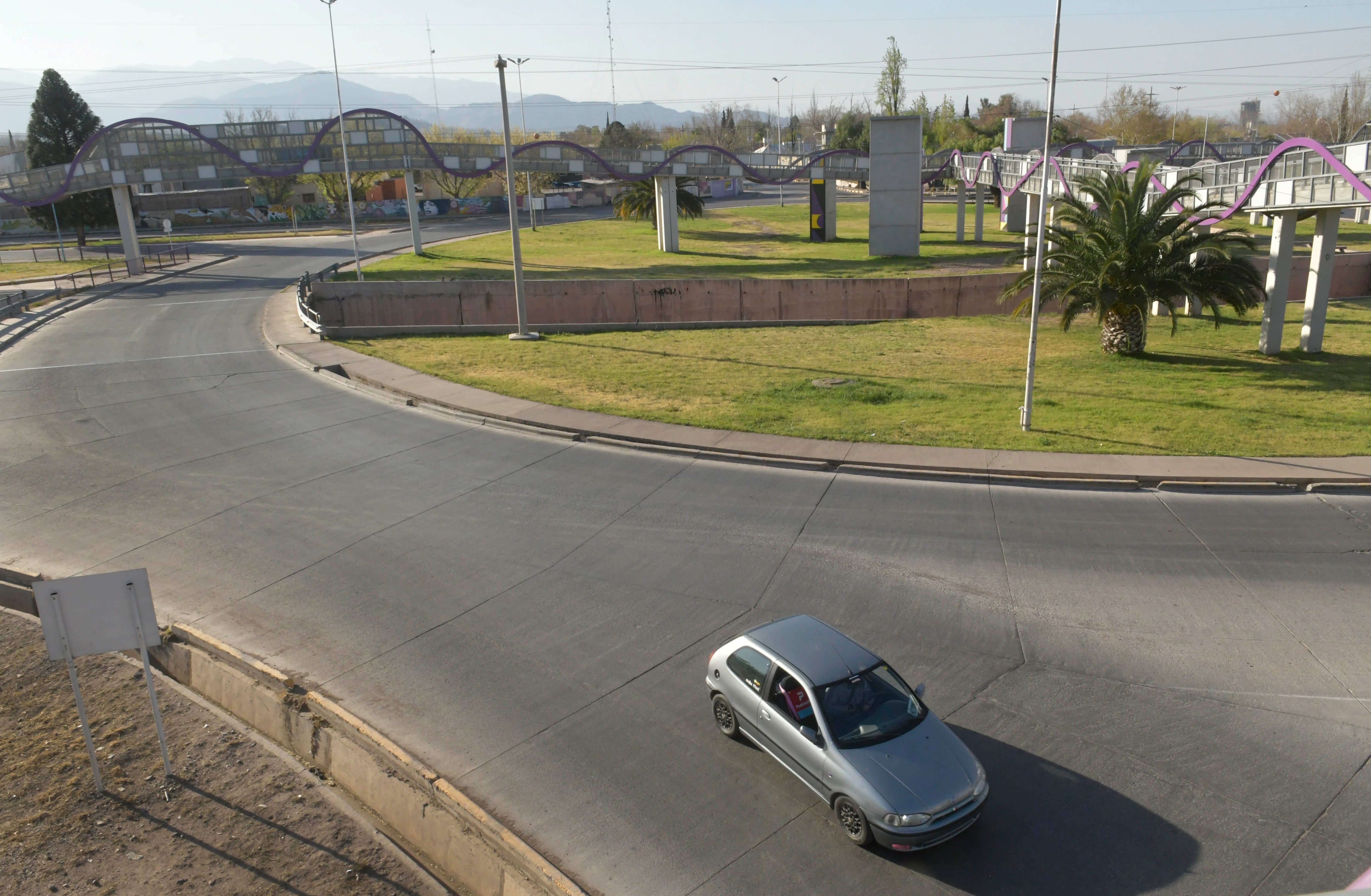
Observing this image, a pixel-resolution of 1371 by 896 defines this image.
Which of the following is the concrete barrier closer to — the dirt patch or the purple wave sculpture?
the dirt patch

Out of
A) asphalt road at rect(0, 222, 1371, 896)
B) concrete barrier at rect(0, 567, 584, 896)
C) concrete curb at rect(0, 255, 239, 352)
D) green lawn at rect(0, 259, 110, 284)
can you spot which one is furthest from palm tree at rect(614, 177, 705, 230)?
concrete barrier at rect(0, 567, 584, 896)

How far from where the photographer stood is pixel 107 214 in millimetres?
77625

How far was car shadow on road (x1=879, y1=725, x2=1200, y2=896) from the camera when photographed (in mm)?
8164

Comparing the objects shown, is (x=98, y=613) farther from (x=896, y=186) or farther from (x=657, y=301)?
(x=896, y=186)

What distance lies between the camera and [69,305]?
144 ft

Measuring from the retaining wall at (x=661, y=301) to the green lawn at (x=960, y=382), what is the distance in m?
2.77

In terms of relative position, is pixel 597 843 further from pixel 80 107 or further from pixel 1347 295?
pixel 80 107

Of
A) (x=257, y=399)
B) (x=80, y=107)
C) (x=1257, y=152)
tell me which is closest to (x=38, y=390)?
(x=257, y=399)

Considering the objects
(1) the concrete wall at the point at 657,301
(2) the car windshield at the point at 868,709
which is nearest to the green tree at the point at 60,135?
(1) the concrete wall at the point at 657,301

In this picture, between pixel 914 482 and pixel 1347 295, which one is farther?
pixel 1347 295

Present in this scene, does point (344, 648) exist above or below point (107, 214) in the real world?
below

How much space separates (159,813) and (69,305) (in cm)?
4302

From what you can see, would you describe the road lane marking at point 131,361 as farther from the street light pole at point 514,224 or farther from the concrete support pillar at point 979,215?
the concrete support pillar at point 979,215

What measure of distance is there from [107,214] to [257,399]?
66235mm
